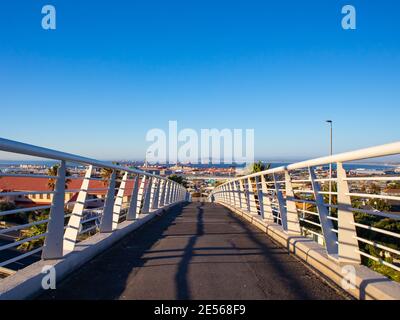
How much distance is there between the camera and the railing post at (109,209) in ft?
22.3

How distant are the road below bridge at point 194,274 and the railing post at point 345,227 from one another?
1.55 ft

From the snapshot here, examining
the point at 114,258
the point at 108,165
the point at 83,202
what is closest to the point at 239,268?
the point at 114,258

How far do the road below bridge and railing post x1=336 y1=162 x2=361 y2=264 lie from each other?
18.5 inches

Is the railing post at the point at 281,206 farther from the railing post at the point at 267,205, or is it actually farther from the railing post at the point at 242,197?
the railing post at the point at 242,197

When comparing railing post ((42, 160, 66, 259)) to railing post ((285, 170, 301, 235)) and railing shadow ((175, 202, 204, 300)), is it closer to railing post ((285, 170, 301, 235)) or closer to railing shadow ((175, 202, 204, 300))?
railing shadow ((175, 202, 204, 300))

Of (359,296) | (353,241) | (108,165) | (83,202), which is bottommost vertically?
(359,296)

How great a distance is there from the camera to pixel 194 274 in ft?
15.7

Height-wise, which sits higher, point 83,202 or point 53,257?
point 83,202

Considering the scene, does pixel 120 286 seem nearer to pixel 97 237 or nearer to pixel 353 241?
pixel 97 237

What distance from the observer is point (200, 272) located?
489 cm

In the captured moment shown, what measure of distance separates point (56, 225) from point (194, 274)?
70.3 inches

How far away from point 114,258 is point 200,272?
5.22 feet

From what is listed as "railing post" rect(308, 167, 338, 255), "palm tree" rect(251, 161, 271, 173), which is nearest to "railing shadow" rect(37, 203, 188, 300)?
"railing post" rect(308, 167, 338, 255)

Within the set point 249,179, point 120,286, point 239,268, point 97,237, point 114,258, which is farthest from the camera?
point 249,179
